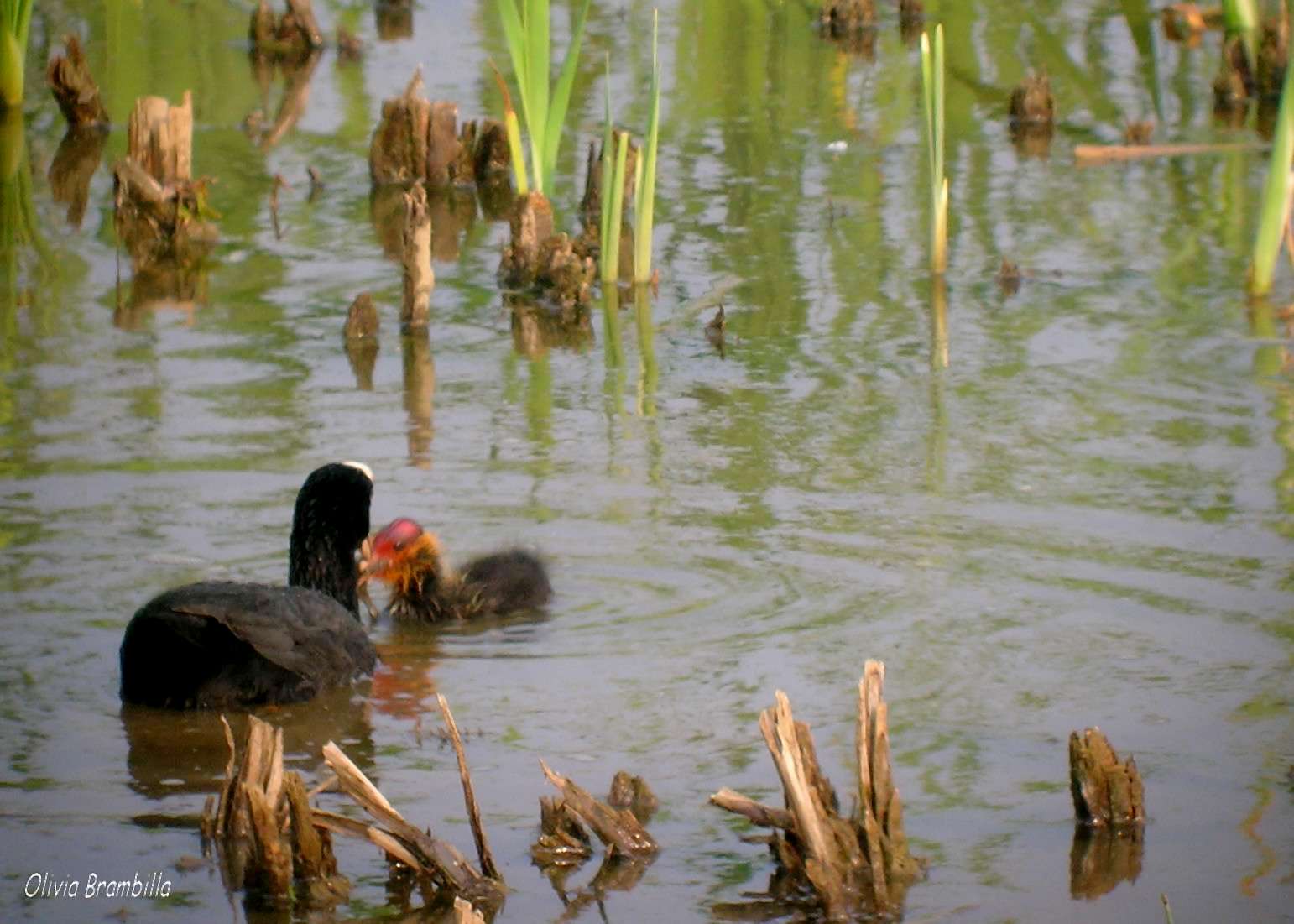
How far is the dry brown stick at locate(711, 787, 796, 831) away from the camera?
17.0ft

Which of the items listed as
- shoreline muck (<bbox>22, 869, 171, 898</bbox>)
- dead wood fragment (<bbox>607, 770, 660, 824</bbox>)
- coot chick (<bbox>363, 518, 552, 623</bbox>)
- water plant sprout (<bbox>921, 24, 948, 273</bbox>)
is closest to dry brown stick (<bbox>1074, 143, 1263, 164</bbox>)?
water plant sprout (<bbox>921, 24, 948, 273</bbox>)

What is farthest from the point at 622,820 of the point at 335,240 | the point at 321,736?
the point at 335,240

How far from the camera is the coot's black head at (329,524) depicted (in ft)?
24.2

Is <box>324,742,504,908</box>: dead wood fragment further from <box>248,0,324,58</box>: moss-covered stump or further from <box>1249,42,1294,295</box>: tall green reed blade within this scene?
<box>248,0,324,58</box>: moss-covered stump

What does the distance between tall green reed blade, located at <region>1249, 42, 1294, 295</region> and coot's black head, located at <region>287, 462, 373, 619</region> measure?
5215mm

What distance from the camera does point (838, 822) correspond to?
17.1 feet

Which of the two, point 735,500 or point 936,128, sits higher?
point 936,128

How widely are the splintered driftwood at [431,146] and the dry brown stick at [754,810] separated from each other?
9.01 metres

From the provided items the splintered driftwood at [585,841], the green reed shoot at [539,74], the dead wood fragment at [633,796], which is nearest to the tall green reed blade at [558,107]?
the green reed shoot at [539,74]

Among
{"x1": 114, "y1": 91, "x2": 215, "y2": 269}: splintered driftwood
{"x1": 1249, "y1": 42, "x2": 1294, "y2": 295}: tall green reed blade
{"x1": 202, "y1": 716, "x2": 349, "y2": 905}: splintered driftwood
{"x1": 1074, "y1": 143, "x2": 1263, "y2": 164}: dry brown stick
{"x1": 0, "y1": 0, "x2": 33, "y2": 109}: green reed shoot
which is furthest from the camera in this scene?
{"x1": 0, "y1": 0, "x2": 33, "y2": 109}: green reed shoot

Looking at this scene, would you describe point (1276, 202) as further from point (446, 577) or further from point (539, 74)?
point (446, 577)

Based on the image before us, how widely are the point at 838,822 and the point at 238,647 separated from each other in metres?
2.23

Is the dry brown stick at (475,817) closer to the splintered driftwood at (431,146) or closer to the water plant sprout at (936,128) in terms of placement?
the water plant sprout at (936,128)

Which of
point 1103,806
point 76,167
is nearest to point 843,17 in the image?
point 76,167
